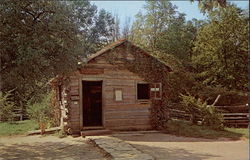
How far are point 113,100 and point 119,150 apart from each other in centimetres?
384

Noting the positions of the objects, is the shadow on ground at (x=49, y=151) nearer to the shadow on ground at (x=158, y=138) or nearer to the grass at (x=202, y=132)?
the shadow on ground at (x=158, y=138)

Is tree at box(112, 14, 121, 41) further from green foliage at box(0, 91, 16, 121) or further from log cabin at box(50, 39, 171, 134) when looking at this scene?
green foliage at box(0, 91, 16, 121)

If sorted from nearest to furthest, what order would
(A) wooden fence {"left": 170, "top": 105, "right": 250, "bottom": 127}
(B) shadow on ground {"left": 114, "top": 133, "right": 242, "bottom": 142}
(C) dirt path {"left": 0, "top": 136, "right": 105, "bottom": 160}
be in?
(C) dirt path {"left": 0, "top": 136, "right": 105, "bottom": 160}, (B) shadow on ground {"left": 114, "top": 133, "right": 242, "bottom": 142}, (A) wooden fence {"left": 170, "top": 105, "right": 250, "bottom": 127}

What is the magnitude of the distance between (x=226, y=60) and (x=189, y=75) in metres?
2.12

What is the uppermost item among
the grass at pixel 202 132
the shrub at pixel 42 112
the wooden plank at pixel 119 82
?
the wooden plank at pixel 119 82

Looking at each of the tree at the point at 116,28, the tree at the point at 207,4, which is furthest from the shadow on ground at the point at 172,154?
the tree at the point at 116,28

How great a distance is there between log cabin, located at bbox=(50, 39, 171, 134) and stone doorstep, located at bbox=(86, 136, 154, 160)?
193cm

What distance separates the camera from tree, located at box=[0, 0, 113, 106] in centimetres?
680

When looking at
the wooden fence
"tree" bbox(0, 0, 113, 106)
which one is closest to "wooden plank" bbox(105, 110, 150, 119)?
the wooden fence

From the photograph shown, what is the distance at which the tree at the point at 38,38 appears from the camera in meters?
6.80

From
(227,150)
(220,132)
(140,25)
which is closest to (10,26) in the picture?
(140,25)

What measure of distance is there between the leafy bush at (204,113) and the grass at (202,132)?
0.35 metres

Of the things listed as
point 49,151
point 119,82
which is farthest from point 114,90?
point 49,151

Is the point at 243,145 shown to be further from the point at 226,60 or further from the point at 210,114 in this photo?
the point at 226,60
